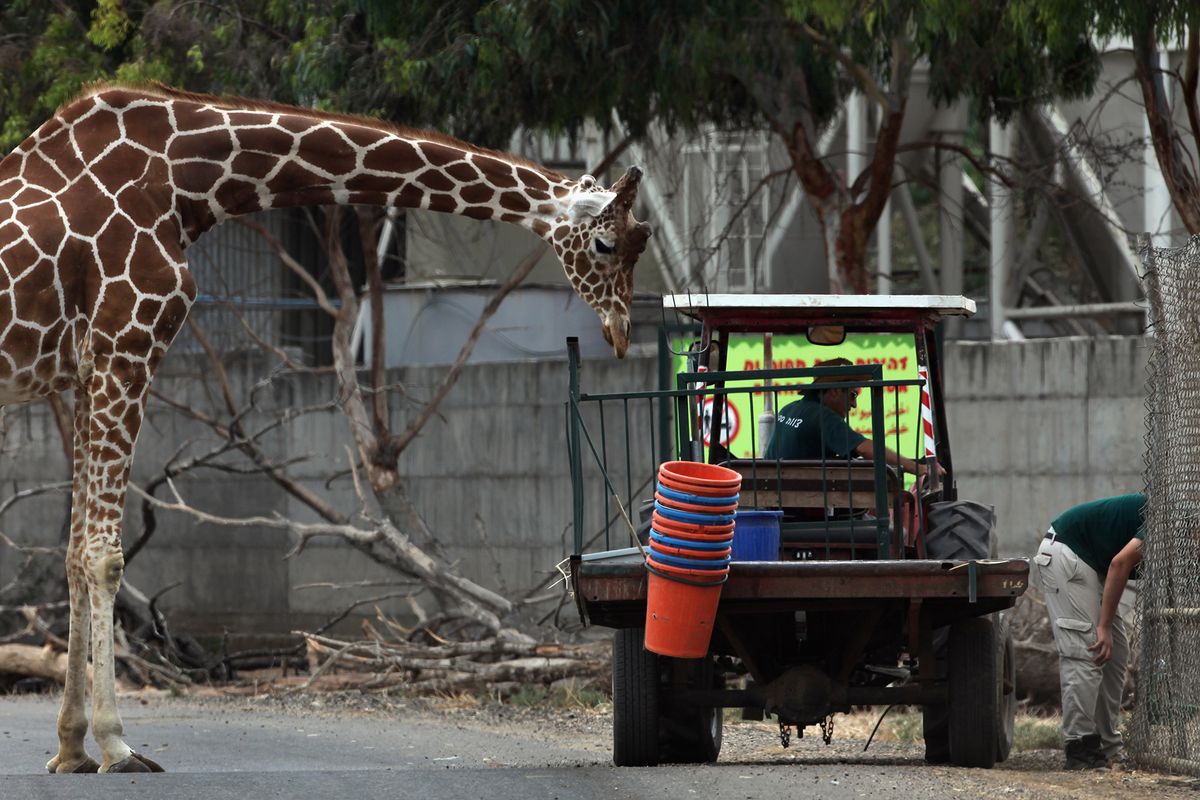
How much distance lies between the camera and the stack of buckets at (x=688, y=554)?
712cm

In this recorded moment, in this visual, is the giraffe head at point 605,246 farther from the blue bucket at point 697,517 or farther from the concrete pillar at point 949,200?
the concrete pillar at point 949,200

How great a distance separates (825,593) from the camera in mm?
7547

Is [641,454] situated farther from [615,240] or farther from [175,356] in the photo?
[615,240]

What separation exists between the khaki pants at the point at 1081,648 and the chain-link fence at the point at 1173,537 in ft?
1.19

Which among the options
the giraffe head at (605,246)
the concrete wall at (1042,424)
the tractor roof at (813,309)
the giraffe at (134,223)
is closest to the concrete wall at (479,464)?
the concrete wall at (1042,424)

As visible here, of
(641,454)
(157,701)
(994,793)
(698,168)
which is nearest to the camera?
(994,793)

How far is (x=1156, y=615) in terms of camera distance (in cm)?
848

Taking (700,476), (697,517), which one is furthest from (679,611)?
(700,476)

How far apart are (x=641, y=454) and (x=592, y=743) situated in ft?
18.9

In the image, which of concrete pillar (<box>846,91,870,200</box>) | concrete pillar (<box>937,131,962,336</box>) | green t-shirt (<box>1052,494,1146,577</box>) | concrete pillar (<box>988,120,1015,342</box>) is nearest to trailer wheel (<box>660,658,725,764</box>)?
green t-shirt (<box>1052,494,1146,577</box>)

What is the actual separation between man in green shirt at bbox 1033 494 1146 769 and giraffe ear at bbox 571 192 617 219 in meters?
3.03

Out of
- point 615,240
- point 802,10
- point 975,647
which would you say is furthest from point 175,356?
point 975,647

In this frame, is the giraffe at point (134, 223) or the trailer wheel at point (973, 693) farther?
the giraffe at point (134, 223)

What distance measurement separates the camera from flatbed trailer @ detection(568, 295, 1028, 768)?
24.7ft
